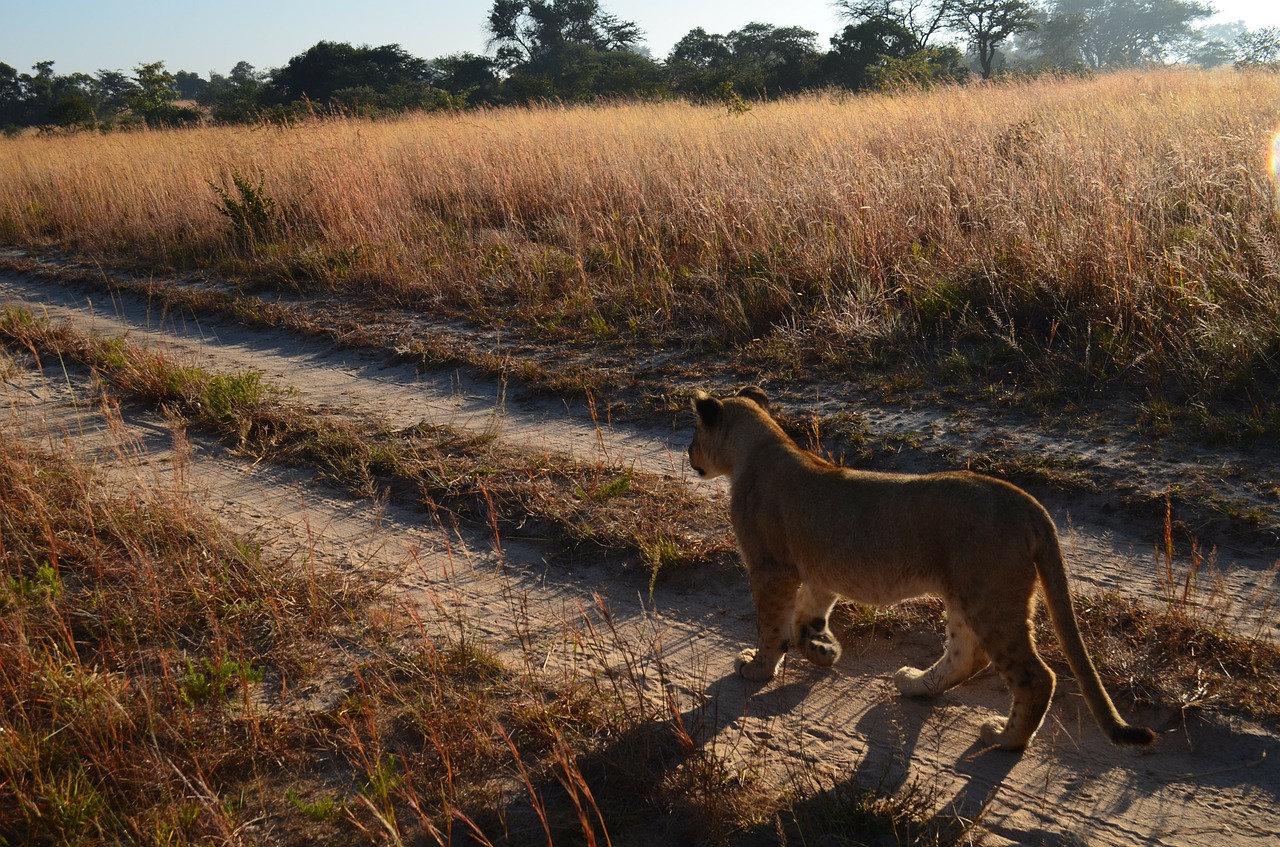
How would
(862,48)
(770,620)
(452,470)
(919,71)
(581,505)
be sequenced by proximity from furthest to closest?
(862,48) → (919,71) → (452,470) → (581,505) → (770,620)

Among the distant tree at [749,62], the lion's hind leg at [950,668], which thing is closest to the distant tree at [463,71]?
the distant tree at [749,62]

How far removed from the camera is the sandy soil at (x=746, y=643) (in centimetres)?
294

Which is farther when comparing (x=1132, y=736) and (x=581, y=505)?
(x=581, y=505)

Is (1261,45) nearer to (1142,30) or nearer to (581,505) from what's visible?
(581,505)

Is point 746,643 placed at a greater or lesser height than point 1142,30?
lesser

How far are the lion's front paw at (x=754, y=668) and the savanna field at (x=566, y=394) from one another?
0.35 metres

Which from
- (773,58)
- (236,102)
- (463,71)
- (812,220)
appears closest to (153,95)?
(236,102)

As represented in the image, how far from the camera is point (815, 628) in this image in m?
3.75

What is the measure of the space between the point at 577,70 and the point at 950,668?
104 feet

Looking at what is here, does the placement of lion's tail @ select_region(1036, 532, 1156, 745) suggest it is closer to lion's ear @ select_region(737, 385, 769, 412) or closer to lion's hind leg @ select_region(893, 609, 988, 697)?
lion's hind leg @ select_region(893, 609, 988, 697)

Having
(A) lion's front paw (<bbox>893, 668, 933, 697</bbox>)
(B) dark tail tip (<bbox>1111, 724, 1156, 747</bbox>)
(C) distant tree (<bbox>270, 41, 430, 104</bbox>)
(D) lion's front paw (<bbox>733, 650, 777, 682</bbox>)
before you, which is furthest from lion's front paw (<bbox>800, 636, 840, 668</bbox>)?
(C) distant tree (<bbox>270, 41, 430, 104</bbox>)

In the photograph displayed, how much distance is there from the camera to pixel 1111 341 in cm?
595

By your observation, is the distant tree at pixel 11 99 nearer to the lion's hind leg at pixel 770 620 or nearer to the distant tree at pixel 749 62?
the distant tree at pixel 749 62

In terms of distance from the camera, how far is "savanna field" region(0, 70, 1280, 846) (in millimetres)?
3092
